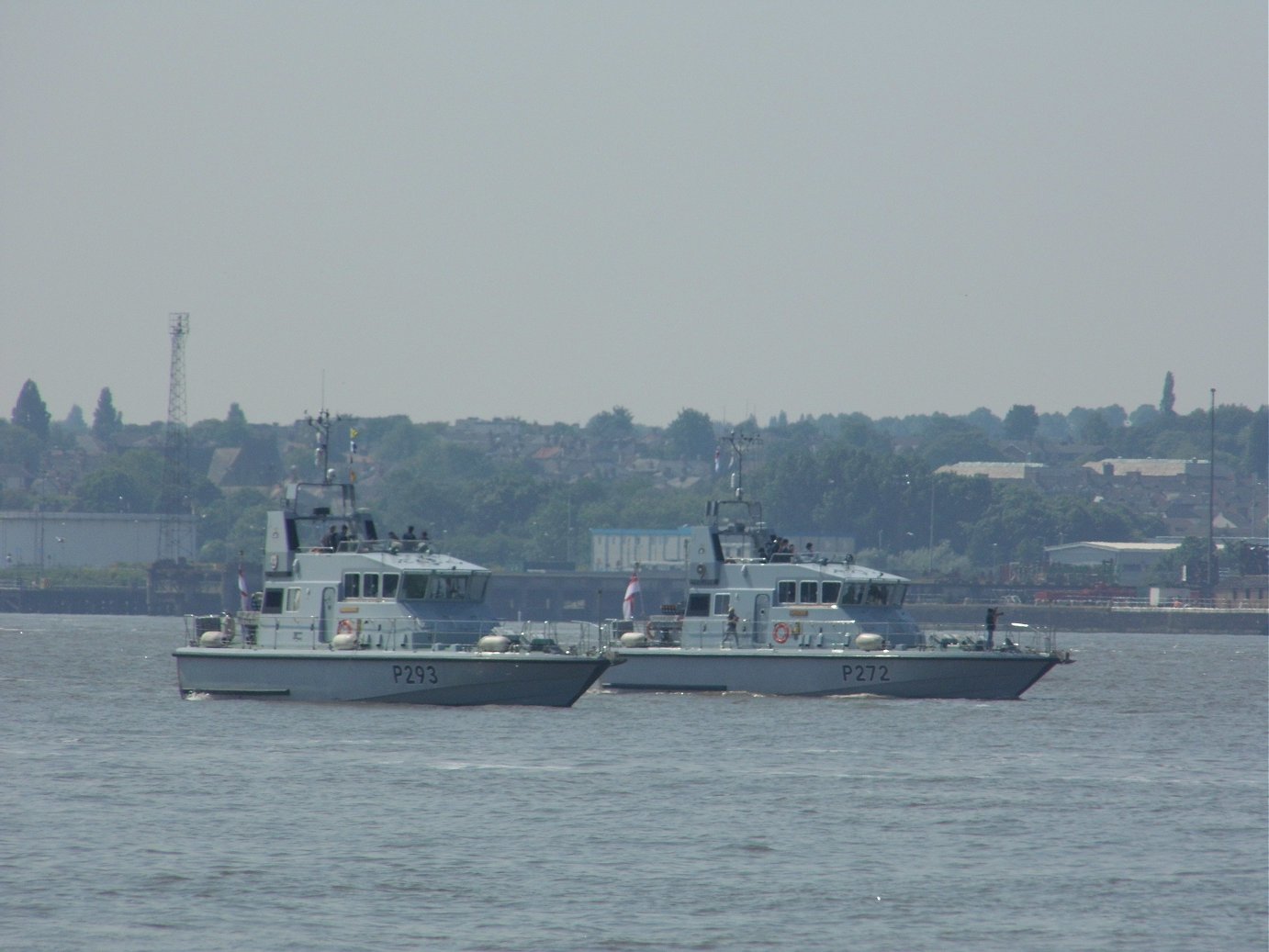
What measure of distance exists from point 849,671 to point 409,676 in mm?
12588

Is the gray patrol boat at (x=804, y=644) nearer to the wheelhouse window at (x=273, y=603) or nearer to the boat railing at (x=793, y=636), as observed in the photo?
the boat railing at (x=793, y=636)

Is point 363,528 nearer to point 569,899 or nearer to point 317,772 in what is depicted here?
point 317,772

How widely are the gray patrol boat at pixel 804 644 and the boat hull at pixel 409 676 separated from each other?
670 cm

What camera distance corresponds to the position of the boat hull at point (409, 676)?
5116 centimetres

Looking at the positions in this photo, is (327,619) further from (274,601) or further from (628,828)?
(628,828)

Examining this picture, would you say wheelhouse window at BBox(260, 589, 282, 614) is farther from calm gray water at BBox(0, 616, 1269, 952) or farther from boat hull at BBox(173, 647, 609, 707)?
calm gray water at BBox(0, 616, 1269, 952)

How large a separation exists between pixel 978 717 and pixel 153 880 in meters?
28.3

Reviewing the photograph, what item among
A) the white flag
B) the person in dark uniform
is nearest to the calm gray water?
the person in dark uniform

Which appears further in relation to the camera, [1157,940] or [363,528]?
[363,528]

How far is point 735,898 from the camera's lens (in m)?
29.5

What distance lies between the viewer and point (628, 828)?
115ft

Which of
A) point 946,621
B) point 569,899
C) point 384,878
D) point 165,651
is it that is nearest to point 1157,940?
point 569,899

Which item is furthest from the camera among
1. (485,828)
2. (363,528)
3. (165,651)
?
(165,651)

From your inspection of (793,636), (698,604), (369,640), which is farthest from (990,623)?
(369,640)
